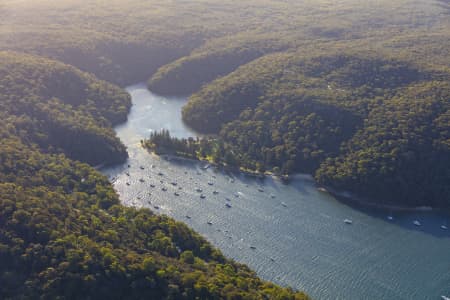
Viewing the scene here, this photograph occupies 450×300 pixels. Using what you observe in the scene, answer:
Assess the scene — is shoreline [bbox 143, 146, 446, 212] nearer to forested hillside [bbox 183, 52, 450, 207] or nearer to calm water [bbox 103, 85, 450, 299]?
forested hillside [bbox 183, 52, 450, 207]

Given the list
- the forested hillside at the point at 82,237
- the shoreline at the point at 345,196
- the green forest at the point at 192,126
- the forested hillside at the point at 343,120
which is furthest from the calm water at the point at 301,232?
the forested hillside at the point at 82,237

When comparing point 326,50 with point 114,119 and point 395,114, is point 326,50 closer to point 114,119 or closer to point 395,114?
point 395,114

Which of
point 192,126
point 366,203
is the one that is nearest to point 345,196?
point 366,203

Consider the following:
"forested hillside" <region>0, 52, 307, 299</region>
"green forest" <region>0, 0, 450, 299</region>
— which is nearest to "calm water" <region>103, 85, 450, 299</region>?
"green forest" <region>0, 0, 450, 299</region>

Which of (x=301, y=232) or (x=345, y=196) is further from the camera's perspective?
(x=345, y=196)

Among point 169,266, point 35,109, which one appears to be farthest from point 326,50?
point 169,266

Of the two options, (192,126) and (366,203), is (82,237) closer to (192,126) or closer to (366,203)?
(366,203)
